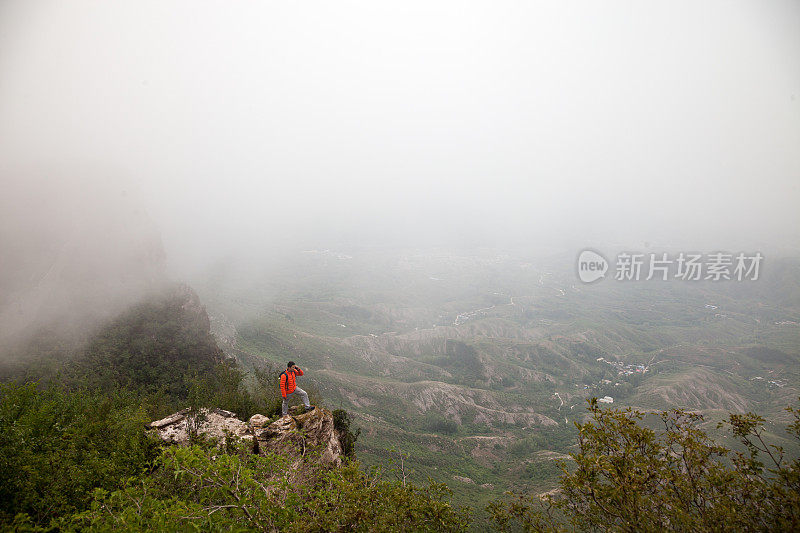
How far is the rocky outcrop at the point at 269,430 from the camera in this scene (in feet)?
61.7

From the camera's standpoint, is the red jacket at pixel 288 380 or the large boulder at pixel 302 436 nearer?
the large boulder at pixel 302 436

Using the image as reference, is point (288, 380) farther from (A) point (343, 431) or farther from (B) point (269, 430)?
(A) point (343, 431)

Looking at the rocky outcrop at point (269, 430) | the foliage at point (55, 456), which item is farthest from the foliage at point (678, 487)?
the foliage at point (55, 456)

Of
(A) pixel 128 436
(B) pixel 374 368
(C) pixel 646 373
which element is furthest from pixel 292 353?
(C) pixel 646 373

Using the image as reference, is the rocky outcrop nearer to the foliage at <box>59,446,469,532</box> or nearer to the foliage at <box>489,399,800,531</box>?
the foliage at <box>59,446,469,532</box>

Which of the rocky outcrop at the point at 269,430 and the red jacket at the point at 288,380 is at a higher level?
the red jacket at the point at 288,380

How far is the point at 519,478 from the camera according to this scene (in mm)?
91062

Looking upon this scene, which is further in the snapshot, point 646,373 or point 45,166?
point 646,373

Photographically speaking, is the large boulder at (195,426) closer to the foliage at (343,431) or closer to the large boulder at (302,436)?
the large boulder at (302,436)

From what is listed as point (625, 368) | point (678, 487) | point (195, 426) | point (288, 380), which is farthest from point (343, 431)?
point (625, 368)

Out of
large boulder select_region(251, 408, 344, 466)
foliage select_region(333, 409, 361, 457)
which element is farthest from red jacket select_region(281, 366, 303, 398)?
foliage select_region(333, 409, 361, 457)

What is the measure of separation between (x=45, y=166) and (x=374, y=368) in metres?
135

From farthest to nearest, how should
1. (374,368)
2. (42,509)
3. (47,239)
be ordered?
(374,368), (47,239), (42,509)

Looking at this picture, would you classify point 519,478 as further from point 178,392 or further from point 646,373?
point 646,373
